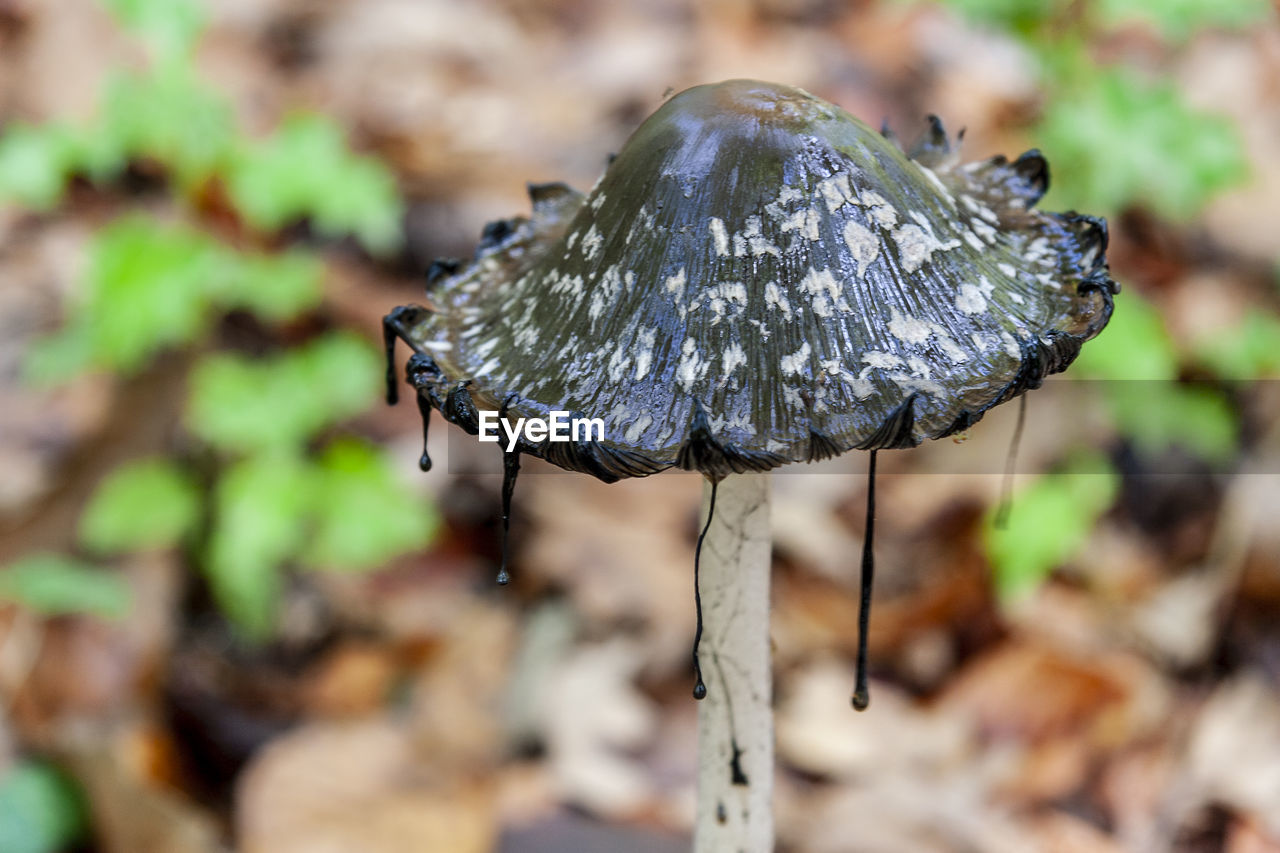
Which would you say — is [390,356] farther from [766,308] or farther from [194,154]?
[194,154]

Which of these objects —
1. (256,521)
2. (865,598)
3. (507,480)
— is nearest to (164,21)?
(256,521)

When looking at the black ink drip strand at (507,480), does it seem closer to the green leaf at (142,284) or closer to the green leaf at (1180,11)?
the green leaf at (142,284)

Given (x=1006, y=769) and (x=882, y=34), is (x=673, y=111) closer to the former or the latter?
(x=1006, y=769)

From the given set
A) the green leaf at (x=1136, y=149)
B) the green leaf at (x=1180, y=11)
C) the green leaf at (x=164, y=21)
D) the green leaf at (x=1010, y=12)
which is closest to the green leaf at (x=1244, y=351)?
the green leaf at (x=1136, y=149)

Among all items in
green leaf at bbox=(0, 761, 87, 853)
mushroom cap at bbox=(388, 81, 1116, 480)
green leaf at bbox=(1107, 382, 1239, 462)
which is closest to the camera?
mushroom cap at bbox=(388, 81, 1116, 480)

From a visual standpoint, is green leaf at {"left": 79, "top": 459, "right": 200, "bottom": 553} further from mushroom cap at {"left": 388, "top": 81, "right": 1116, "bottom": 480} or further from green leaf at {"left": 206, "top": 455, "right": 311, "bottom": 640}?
mushroom cap at {"left": 388, "top": 81, "right": 1116, "bottom": 480}

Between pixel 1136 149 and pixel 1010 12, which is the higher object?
pixel 1010 12

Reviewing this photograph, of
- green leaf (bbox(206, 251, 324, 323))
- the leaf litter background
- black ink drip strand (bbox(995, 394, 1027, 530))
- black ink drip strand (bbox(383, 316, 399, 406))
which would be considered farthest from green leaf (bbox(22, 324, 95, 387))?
black ink drip strand (bbox(995, 394, 1027, 530))
